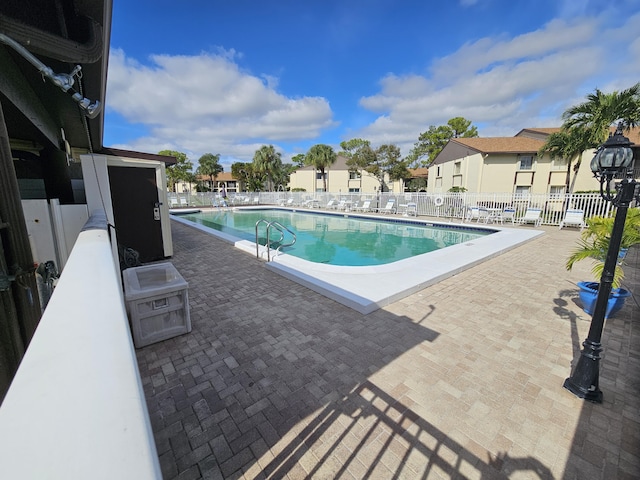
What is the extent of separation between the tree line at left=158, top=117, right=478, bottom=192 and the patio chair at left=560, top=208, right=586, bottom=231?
19915mm

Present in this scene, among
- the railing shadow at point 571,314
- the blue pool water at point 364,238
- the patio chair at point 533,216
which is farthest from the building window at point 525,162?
the railing shadow at point 571,314

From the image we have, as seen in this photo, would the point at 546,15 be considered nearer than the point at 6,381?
No

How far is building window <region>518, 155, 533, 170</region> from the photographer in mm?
22984

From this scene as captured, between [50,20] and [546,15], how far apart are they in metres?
14.7

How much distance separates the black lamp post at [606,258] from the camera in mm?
2197

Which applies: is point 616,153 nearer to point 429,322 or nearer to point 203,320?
point 429,322

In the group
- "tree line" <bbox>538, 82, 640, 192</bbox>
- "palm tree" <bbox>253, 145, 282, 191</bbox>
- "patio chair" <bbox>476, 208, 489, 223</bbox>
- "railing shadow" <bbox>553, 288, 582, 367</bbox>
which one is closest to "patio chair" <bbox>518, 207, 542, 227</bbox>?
"patio chair" <bbox>476, 208, 489, 223</bbox>

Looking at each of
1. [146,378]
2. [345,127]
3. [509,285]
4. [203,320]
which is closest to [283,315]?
[203,320]

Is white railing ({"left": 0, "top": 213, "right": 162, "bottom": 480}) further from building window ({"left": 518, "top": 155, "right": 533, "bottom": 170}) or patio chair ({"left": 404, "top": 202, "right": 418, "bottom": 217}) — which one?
building window ({"left": 518, "top": 155, "right": 533, "bottom": 170})

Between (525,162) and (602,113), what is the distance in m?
10.8

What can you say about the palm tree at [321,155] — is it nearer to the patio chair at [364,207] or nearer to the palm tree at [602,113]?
the patio chair at [364,207]

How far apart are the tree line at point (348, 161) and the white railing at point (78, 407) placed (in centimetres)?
2691

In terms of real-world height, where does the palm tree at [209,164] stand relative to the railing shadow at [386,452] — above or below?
above

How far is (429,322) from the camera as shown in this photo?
11.5 ft
